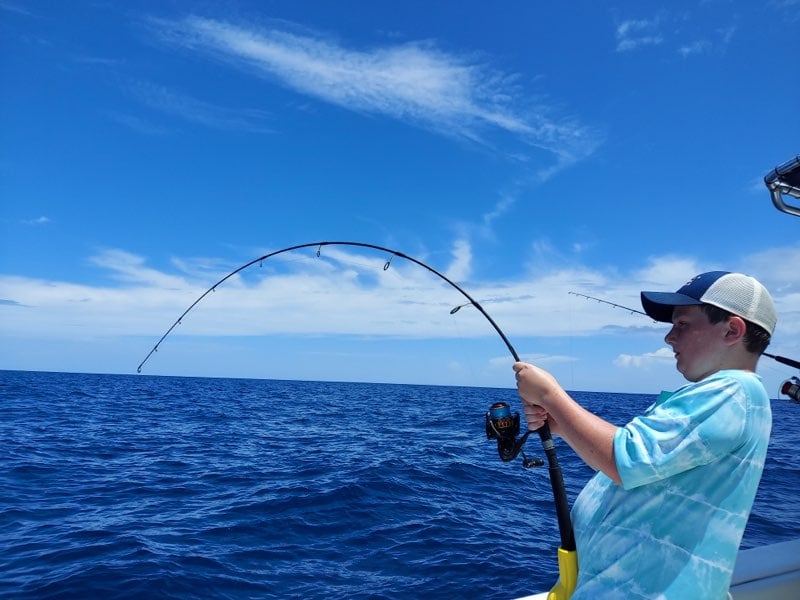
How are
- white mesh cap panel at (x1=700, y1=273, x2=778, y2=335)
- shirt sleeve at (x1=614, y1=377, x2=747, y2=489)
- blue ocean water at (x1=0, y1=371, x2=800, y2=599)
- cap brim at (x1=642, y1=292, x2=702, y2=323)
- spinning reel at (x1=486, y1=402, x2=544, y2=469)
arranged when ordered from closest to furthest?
shirt sleeve at (x1=614, y1=377, x2=747, y2=489) < white mesh cap panel at (x1=700, y1=273, x2=778, y2=335) < cap brim at (x1=642, y1=292, x2=702, y2=323) < spinning reel at (x1=486, y1=402, x2=544, y2=469) < blue ocean water at (x1=0, y1=371, x2=800, y2=599)

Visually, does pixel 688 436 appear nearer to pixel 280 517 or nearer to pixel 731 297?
pixel 731 297

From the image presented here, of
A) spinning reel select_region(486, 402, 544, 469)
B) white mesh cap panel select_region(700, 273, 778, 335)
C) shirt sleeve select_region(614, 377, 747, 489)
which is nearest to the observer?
shirt sleeve select_region(614, 377, 747, 489)

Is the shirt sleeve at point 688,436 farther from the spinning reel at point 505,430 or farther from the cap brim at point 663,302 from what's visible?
the spinning reel at point 505,430

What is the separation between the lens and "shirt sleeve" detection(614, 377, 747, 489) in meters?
1.28

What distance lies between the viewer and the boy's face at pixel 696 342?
4.87 ft

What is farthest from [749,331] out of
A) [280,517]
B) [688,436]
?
[280,517]

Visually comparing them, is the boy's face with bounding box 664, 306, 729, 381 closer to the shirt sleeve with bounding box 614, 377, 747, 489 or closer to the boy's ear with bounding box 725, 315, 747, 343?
the boy's ear with bounding box 725, 315, 747, 343

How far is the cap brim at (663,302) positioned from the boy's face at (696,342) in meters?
0.02

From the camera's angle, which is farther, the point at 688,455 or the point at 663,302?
the point at 663,302

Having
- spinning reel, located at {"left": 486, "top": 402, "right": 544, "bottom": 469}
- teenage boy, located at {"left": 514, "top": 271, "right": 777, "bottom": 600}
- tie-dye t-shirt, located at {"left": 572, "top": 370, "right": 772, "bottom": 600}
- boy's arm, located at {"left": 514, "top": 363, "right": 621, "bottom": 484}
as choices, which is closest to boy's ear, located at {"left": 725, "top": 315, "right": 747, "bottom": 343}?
teenage boy, located at {"left": 514, "top": 271, "right": 777, "bottom": 600}

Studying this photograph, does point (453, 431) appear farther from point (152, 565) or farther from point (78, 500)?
point (152, 565)

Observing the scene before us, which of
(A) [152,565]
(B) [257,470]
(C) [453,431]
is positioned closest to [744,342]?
(A) [152,565]

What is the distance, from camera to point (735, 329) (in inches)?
57.2

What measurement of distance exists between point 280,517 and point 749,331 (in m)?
6.15
